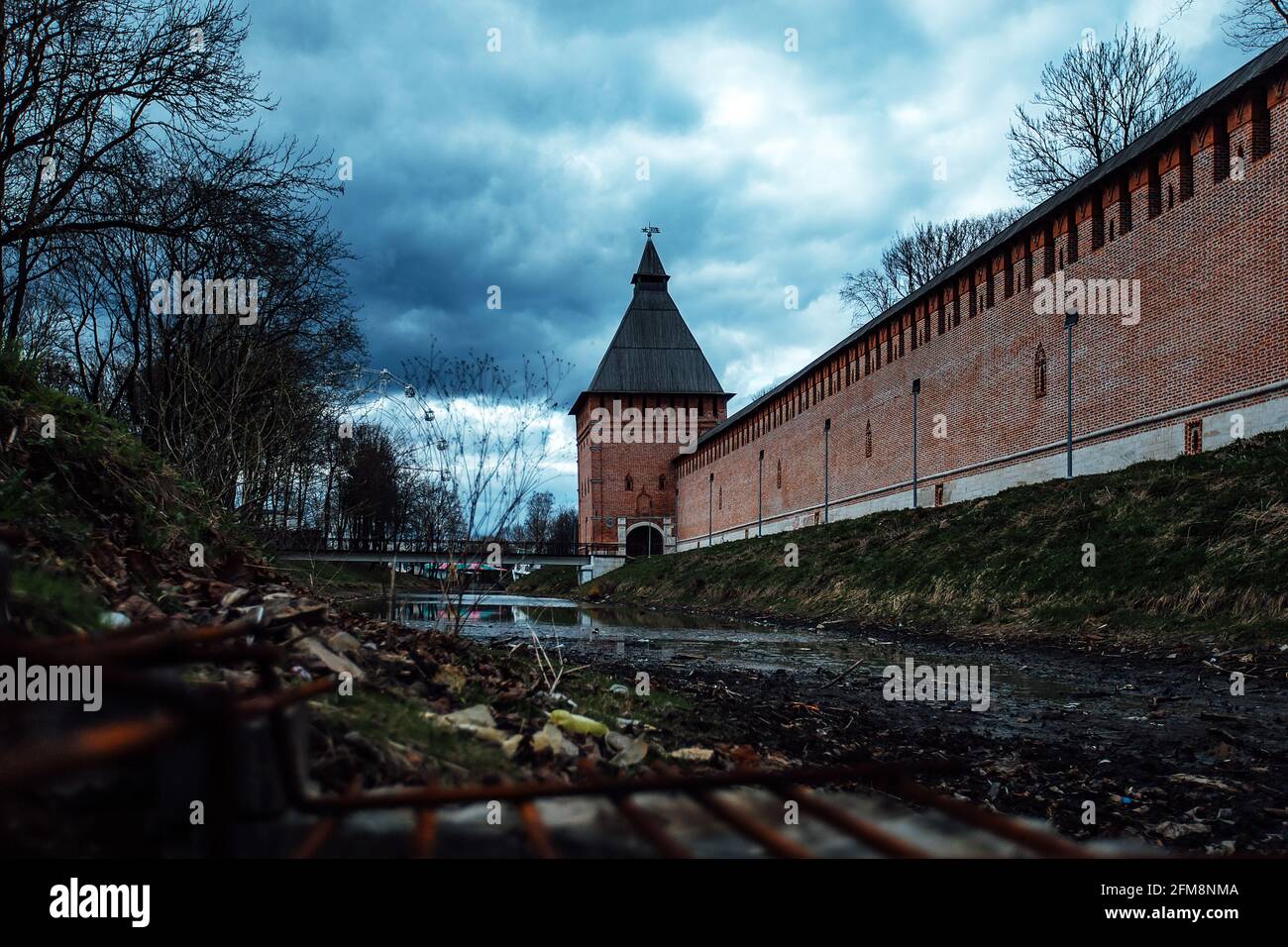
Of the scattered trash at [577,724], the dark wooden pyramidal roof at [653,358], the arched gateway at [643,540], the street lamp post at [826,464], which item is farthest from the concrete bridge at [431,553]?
the dark wooden pyramidal roof at [653,358]

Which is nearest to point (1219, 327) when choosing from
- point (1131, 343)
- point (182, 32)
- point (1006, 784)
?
point (1131, 343)

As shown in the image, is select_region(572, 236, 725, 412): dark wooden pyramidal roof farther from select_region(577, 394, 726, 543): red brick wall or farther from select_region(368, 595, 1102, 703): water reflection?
select_region(368, 595, 1102, 703): water reflection

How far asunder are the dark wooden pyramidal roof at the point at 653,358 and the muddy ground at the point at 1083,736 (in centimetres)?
5474

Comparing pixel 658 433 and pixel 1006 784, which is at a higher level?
pixel 658 433

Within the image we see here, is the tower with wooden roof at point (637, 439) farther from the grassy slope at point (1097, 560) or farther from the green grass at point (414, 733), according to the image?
the green grass at point (414, 733)

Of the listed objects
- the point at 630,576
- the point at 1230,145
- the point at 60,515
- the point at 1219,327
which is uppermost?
the point at 1230,145

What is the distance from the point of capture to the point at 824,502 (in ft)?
119

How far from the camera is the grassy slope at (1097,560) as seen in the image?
10180mm

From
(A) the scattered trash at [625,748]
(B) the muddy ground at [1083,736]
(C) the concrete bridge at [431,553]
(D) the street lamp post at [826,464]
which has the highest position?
(D) the street lamp post at [826,464]

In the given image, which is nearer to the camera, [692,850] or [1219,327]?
[692,850]

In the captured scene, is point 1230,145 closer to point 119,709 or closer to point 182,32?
point 182,32

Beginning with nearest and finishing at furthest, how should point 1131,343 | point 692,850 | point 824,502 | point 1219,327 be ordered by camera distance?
1. point 692,850
2. point 1219,327
3. point 1131,343
4. point 824,502
